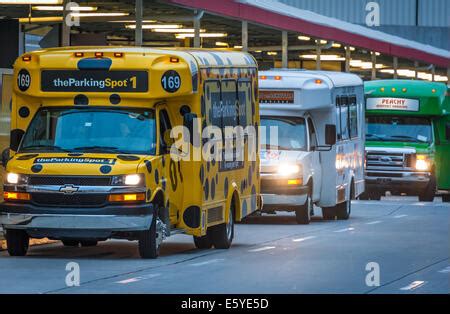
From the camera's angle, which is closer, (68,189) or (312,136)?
(68,189)

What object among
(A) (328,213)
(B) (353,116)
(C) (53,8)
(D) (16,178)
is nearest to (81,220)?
(D) (16,178)

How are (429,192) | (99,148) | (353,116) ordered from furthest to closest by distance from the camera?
(429,192) < (353,116) < (99,148)

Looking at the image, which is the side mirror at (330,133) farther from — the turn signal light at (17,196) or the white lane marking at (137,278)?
the white lane marking at (137,278)

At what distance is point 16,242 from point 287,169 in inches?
379

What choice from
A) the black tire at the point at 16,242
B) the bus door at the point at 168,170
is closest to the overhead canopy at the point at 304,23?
the bus door at the point at 168,170

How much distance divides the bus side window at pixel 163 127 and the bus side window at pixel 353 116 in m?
13.4

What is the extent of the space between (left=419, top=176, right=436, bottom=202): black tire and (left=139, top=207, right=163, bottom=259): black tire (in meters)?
21.9

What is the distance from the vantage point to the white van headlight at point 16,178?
64.7ft

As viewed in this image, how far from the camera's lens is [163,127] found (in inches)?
813

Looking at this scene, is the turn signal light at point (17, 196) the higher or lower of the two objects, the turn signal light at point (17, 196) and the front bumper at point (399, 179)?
the higher

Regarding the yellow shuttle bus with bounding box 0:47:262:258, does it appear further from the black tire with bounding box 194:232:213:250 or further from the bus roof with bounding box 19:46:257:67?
the black tire with bounding box 194:232:213:250

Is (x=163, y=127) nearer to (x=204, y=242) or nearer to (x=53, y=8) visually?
(x=204, y=242)

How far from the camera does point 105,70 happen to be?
20.3 meters

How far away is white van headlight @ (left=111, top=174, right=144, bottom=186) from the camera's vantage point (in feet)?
64.0
